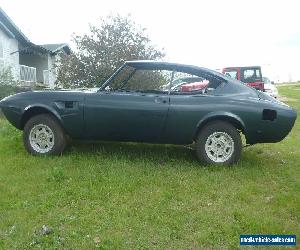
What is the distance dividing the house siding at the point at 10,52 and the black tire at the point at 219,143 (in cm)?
1810

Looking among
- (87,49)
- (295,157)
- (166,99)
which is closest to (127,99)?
(166,99)

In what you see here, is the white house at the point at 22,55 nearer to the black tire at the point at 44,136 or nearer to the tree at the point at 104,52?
the tree at the point at 104,52

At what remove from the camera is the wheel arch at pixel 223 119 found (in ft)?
19.4

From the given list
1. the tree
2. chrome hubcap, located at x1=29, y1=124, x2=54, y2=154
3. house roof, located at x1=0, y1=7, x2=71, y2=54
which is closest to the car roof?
chrome hubcap, located at x1=29, y1=124, x2=54, y2=154

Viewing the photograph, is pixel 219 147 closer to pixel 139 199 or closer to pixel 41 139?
pixel 139 199

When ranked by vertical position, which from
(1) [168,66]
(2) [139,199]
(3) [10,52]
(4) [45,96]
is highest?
(3) [10,52]

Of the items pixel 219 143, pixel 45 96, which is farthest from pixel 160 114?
pixel 45 96

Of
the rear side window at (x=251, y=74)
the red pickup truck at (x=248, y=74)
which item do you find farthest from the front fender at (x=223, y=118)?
the rear side window at (x=251, y=74)

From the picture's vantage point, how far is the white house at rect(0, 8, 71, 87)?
22.4 metres

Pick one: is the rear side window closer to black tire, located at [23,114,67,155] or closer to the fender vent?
the fender vent

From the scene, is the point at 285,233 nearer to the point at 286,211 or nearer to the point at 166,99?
the point at 286,211

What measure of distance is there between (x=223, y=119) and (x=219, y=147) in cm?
43

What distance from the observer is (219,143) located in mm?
6051

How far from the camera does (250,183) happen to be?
17.7ft
